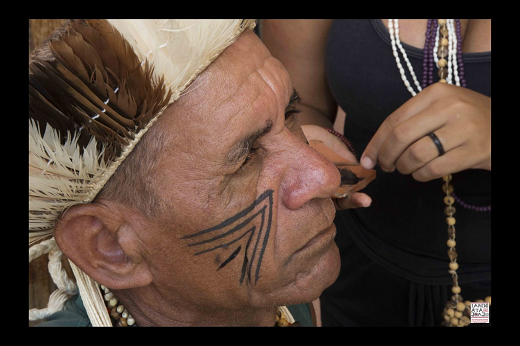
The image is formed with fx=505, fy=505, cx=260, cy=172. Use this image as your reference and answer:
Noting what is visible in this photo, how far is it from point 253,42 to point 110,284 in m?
0.56

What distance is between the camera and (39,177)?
0.89 m

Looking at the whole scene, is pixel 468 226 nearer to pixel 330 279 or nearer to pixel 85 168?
pixel 330 279

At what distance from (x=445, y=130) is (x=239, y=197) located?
553 millimetres

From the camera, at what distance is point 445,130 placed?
1201mm

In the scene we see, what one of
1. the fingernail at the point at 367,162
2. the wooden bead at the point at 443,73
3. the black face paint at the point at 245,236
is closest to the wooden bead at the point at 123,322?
the black face paint at the point at 245,236

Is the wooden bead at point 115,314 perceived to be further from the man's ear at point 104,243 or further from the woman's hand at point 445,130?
the woman's hand at point 445,130

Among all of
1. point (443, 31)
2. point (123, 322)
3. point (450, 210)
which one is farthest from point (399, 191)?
point (123, 322)

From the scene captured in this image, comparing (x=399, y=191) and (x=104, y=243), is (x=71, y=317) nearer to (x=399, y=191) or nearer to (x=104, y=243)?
(x=104, y=243)

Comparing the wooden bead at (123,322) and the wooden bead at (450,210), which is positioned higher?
the wooden bead at (450,210)

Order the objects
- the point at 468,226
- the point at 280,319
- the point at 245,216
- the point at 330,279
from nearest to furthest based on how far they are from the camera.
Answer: the point at 245,216
the point at 330,279
the point at 280,319
the point at 468,226

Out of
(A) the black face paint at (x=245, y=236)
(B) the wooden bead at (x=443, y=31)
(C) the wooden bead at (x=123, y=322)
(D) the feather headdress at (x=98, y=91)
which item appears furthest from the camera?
(B) the wooden bead at (x=443, y=31)

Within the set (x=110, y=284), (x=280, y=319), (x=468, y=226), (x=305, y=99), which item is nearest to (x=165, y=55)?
(x=110, y=284)

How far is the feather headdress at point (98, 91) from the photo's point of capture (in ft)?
2.81

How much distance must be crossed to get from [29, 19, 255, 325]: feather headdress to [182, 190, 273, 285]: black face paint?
0.72 ft
